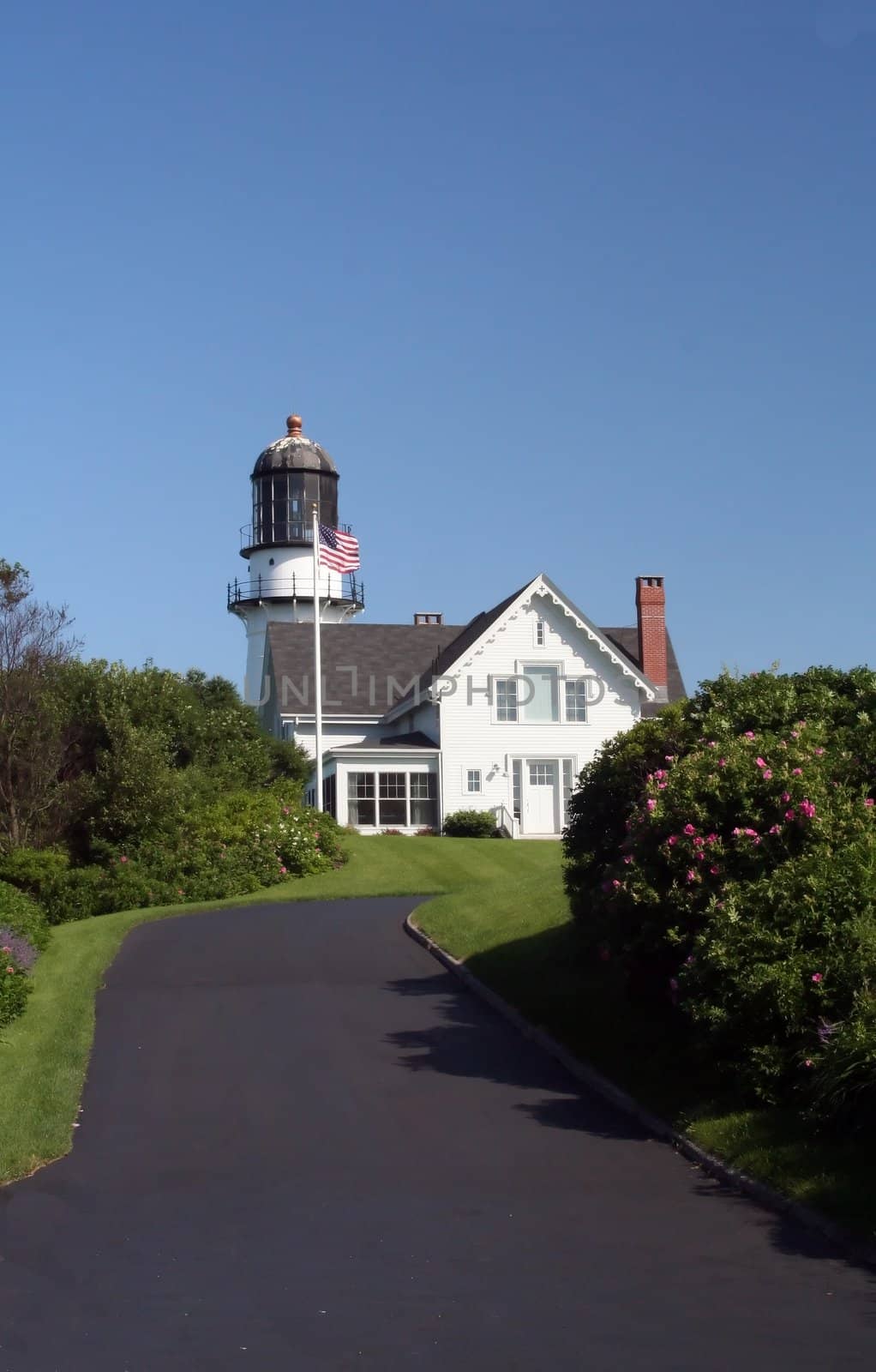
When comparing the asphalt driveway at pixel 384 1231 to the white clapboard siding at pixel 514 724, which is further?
the white clapboard siding at pixel 514 724

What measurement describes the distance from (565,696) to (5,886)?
73.3 feet

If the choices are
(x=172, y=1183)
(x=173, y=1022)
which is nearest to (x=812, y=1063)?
(x=172, y=1183)

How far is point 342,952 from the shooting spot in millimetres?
21203

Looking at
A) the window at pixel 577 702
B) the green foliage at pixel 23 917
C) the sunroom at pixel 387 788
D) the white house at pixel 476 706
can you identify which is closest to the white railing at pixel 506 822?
the white house at pixel 476 706

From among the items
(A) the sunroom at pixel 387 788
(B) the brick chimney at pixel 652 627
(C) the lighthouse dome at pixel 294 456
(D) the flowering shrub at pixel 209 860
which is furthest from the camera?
(C) the lighthouse dome at pixel 294 456

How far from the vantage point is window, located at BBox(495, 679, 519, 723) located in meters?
43.6

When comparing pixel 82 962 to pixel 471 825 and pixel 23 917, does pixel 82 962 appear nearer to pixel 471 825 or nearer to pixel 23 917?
pixel 23 917

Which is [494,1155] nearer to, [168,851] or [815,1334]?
[815,1334]

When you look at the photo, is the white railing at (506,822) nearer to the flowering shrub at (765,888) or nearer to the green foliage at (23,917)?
the green foliage at (23,917)

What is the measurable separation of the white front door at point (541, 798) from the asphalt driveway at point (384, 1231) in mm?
27471

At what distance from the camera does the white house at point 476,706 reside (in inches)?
1677

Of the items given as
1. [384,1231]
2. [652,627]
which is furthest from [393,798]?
[384,1231]

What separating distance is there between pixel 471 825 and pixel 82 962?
2132 cm

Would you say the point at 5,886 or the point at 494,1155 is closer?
the point at 494,1155
